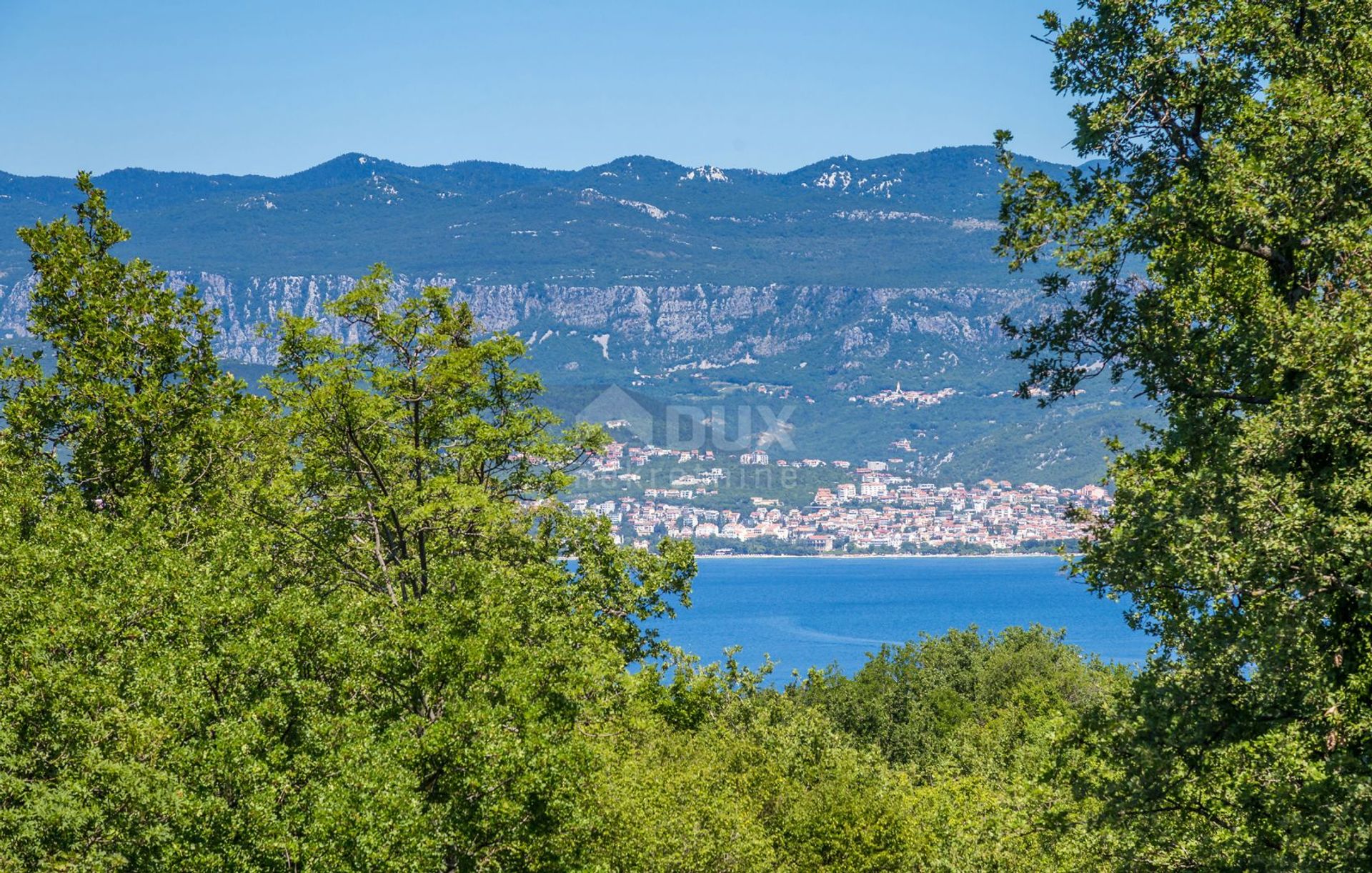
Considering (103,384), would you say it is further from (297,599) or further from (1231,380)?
(1231,380)

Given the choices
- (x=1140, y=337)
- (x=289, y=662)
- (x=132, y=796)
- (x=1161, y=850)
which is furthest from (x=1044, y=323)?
(x=132, y=796)

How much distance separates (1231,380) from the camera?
517 inches

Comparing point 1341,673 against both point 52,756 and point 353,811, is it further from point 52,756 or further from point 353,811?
point 52,756

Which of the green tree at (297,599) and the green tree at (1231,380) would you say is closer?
the green tree at (1231,380)

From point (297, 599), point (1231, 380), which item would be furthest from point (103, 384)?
point (1231, 380)

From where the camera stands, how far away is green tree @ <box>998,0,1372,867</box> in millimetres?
10945

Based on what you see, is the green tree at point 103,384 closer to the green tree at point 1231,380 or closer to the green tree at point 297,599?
the green tree at point 297,599

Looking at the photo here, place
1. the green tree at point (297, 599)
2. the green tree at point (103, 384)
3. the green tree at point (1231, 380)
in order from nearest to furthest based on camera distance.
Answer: the green tree at point (1231, 380)
the green tree at point (297, 599)
the green tree at point (103, 384)

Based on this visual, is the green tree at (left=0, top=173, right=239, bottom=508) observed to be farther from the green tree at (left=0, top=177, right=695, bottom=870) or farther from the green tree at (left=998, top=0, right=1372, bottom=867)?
the green tree at (left=998, top=0, right=1372, bottom=867)

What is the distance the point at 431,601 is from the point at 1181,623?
31.8 feet

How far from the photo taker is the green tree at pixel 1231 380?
10945 millimetres

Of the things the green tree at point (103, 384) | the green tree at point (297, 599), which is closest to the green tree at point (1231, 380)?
the green tree at point (297, 599)

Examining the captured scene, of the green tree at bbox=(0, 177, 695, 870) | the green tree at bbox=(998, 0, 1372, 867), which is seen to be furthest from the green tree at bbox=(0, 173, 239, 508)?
the green tree at bbox=(998, 0, 1372, 867)

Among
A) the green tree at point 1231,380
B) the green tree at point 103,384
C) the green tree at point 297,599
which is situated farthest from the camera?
the green tree at point 103,384
